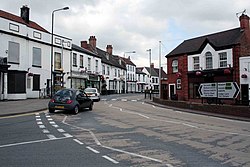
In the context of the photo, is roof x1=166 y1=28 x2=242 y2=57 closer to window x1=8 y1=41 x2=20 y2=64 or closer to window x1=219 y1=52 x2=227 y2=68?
window x1=219 y1=52 x2=227 y2=68

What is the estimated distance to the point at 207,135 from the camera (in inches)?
455

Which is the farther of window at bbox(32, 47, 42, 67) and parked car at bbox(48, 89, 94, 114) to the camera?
window at bbox(32, 47, 42, 67)

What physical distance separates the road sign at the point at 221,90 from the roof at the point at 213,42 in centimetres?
861

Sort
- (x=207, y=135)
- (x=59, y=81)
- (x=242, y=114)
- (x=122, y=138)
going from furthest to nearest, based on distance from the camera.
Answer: (x=59, y=81) < (x=242, y=114) < (x=207, y=135) < (x=122, y=138)

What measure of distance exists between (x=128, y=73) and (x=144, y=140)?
223 ft

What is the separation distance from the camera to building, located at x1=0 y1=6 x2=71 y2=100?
1156 inches

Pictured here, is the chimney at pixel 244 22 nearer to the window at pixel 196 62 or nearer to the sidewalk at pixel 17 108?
the window at pixel 196 62

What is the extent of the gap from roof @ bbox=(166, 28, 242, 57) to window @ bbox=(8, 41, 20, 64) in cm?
2005

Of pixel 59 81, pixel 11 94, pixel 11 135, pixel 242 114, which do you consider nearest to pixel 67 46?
pixel 59 81

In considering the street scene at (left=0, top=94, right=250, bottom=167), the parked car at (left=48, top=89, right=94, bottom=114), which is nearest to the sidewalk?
the parked car at (left=48, top=89, right=94, bottom=114)

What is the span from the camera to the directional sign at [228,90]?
2295cm

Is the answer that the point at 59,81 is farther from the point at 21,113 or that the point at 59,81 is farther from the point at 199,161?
the point at 199,161

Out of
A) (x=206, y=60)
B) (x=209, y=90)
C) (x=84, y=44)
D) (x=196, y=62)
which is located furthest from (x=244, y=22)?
(x=84, y=44)

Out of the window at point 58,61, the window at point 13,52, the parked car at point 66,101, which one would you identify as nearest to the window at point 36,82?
the window at point 13,52
